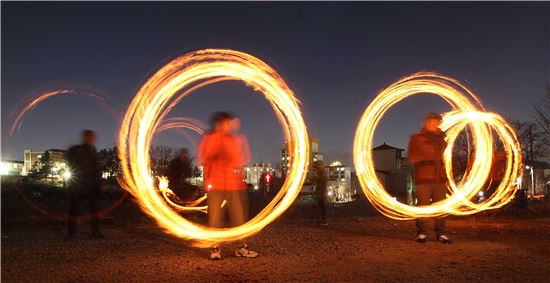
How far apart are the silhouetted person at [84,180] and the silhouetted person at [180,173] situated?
260 centimetres

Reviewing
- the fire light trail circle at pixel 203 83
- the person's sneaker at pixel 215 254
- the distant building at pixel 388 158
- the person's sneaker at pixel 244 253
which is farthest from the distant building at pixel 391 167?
the person's sneaker at pixel 215 254

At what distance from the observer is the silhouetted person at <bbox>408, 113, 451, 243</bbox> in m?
8.33

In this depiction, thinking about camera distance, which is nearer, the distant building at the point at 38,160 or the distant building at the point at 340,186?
the distant building at the point at 38,160

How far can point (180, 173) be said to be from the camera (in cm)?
1193

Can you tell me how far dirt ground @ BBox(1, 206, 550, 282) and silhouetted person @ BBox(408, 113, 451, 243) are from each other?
41 cm

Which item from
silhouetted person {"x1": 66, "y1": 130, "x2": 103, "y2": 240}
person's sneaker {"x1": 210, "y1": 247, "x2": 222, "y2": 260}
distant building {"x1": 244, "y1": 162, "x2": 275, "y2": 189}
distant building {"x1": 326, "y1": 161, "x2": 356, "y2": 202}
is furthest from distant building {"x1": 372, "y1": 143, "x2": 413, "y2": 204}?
person's sneaker {"x1": 210, "y1": 247, "x2": 222, "y2": 260}

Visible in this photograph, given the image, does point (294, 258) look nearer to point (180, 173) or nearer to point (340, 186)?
point (180, 173)

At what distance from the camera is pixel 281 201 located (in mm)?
8938

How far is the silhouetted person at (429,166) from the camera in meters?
8.33

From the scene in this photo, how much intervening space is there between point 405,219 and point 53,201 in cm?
1182

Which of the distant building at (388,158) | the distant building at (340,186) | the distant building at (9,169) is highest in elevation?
the distant building at (388,158)

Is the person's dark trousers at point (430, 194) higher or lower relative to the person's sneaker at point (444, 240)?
higher

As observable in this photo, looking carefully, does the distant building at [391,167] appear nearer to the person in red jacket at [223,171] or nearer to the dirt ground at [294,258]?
the dirt ground at [294,258]

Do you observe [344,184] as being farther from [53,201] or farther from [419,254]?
[419,254]
